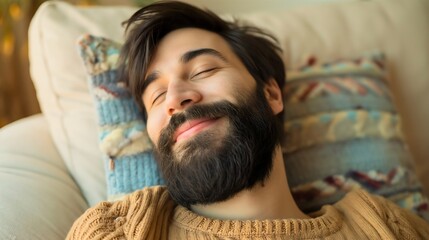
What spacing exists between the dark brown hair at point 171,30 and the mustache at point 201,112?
7.3 inches

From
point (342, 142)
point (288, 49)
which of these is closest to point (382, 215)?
point (342, 142)

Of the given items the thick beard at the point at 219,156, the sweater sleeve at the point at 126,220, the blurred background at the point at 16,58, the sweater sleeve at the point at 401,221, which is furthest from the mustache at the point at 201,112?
the blurred background at the point at 16,58

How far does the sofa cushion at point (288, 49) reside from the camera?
1.17 metres

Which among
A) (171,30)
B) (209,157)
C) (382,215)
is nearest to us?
(209,157)

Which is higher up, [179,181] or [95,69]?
[95,69]

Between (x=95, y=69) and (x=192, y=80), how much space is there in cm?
28

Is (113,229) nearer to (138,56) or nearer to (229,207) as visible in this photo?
(229,207)

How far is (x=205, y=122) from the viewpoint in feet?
3.04

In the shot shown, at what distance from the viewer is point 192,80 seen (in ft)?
3.30

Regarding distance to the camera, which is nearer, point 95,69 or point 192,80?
point 192,80

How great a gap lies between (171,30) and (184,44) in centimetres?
8

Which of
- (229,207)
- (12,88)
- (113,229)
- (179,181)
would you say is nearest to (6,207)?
(113,229)

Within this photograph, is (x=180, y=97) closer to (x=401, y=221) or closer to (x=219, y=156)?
(x=219, y=156)

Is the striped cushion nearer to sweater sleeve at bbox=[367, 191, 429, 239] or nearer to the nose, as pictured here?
sweater sleeve at bbox=[367, 191, 429, 239]
